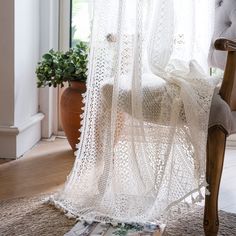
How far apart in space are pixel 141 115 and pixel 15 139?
945 millimetres

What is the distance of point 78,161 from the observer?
A: 4.67ft

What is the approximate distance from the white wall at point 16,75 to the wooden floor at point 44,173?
98 millimetres

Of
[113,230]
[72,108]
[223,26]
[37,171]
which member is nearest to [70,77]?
[72,108]

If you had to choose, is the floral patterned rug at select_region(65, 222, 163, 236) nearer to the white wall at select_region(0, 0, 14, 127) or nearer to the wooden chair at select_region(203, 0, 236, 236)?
the wooden chair at select_region(203, 0, 236, 236)

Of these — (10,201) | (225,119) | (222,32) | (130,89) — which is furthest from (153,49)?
(10,201)

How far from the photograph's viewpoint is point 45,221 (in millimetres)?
1333

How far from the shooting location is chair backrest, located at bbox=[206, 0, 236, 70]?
1542mm

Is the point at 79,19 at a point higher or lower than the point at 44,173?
higher

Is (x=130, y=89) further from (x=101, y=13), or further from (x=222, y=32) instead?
(x=222, y=32)

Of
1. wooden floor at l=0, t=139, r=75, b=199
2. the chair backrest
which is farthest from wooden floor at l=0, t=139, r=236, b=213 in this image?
the chair backrest

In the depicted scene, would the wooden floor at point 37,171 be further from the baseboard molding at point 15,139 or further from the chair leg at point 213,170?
the chair leg at point 213,170

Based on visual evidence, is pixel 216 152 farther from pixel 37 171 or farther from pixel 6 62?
pixel 6 62

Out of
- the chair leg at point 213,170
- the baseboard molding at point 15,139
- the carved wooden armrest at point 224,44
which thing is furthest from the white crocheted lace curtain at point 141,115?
the baseboard molding at point 15,139

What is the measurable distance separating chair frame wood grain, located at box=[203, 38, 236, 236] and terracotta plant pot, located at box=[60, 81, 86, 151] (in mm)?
980
